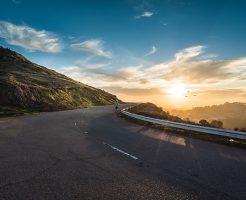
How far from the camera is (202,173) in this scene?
6.84 m

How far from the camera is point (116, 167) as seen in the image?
736cm

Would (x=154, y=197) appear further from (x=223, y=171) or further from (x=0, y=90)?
(x=0, y=90)

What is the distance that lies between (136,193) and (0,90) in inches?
1532

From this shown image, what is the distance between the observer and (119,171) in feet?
22.8

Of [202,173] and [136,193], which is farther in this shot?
[202,173]

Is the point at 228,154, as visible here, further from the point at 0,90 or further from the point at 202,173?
the point at 0,90

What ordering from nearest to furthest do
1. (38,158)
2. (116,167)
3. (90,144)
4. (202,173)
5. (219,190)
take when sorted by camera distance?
(219,190) → (202,173) → (116,167) → (38,158) → (90,144)

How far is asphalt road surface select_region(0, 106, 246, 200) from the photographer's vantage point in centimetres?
Answer: 538

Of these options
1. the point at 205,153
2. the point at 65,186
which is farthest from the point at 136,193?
the point at 205,153

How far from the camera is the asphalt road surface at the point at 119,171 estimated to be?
5383mm

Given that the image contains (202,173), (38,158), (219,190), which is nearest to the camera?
(219,190)

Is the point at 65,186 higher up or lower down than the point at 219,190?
lower down

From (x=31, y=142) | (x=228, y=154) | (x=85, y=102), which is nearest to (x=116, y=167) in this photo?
(x=228, y=154)

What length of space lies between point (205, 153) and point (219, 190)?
408cm
